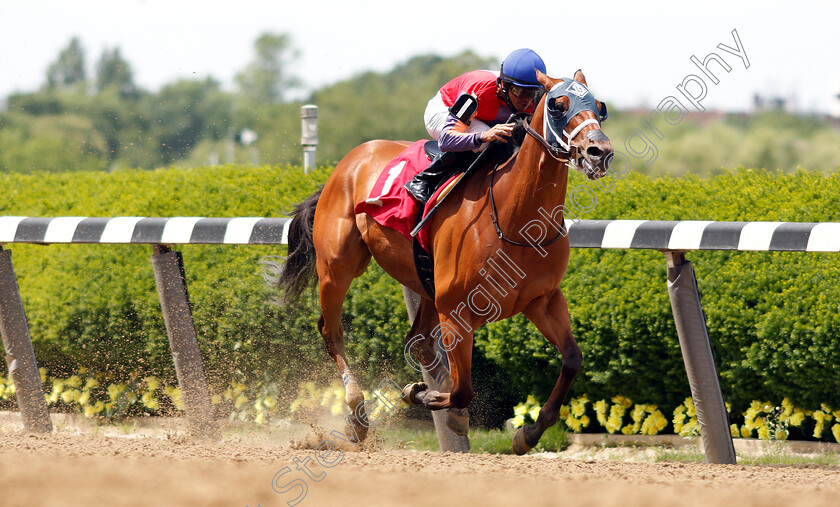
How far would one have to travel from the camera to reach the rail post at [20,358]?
17.7ft

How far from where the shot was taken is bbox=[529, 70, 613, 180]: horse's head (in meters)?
3.17

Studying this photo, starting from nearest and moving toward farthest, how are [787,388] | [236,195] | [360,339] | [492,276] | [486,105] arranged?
1. [492,276]
2. [486,105]
3. [787,388]
4. [360,339]
5. [236,195]

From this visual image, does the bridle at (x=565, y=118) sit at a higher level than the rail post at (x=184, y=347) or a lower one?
higher

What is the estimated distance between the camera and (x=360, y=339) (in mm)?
5453

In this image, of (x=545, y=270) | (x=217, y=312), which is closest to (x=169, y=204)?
(x=217, y=312)

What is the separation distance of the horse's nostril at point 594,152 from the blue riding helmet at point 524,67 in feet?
2.14

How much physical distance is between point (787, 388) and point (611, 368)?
0.84 meters

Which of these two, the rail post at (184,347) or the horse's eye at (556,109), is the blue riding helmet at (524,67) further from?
the rail post at (184,347)

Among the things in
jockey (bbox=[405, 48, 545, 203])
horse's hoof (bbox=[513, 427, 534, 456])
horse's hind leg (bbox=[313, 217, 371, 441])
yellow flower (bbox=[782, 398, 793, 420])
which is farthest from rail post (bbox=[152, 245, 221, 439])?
yellow flower (bbox=[782, 398, 793, 420])

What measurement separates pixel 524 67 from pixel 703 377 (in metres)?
1.52

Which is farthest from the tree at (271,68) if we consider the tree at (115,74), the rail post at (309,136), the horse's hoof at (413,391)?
the horse's hoof at (413,391)

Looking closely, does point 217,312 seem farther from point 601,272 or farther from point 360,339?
point 601,272

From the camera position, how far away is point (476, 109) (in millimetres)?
3988

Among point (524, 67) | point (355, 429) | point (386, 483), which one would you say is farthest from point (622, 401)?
point (386, 483)
